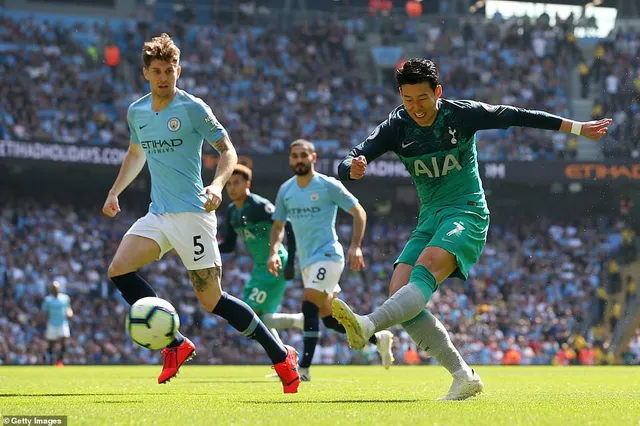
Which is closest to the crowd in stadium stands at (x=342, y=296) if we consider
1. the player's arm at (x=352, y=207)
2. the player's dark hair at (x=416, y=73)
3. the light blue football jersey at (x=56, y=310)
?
the light blue football jersey at (x=56, y=310)

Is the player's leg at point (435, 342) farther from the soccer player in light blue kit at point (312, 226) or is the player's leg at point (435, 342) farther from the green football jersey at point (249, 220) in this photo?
the green football jersey at point (249, 220)

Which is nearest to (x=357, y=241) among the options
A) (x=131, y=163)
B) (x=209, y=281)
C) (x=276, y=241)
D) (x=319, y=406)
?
(x=276, y=241)

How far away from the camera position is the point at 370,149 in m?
7.62

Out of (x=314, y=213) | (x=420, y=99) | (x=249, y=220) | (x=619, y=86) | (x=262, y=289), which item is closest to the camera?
(x=420, y=99)

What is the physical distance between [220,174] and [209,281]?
0.86 metres

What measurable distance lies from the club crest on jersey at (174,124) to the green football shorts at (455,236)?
6.69 ft

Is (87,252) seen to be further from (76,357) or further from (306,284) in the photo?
(306,284)

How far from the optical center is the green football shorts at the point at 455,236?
7469mm

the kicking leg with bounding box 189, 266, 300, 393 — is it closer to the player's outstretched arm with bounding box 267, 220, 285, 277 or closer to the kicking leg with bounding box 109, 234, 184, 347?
the kicking leg with bounding box 109, 234, 184, 347

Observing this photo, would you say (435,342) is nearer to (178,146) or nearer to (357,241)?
(178,146)

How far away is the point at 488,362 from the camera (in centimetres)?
2906

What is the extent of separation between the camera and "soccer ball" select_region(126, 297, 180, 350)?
25.7ft


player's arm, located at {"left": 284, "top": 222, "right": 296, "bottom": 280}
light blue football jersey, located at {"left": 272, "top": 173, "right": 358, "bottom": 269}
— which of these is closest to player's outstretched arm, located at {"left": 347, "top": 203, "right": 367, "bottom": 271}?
light blue football jersey, located at {"left": 272, "top": 173, "right": 358, "bottom": 269}

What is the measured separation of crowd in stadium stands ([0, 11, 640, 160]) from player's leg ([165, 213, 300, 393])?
22057 mm
